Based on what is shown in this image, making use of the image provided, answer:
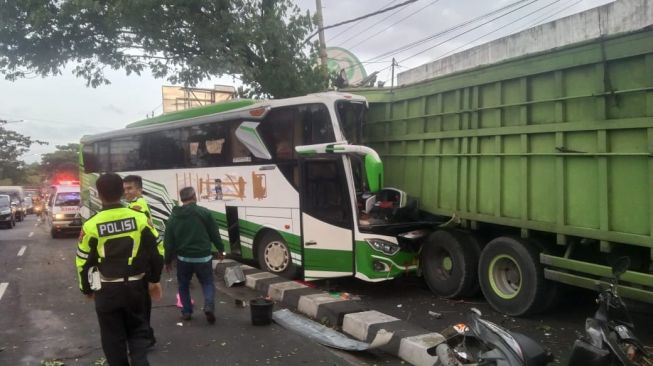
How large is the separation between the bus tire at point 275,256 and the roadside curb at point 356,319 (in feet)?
0.97

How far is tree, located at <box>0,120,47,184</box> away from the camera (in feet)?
186

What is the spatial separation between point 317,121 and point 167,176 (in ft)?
16.0

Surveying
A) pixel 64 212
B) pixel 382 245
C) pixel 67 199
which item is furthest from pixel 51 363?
pixel 67 199

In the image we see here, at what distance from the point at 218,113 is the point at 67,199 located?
11347mm

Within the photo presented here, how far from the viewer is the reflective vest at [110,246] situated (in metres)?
3.89

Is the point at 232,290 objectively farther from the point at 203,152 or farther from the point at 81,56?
the point at 81,56

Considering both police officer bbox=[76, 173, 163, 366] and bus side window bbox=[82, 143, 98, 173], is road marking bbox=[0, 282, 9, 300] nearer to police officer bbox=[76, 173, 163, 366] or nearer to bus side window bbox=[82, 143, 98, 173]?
police officer bbox=[76, 173, 163, 366]

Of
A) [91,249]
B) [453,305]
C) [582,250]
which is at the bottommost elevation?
[453,305]

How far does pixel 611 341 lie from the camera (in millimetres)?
3102

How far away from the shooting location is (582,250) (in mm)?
6195

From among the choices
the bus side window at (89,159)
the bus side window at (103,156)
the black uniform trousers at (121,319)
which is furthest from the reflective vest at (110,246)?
the bus side window at (89,159)

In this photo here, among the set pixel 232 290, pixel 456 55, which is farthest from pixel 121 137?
pixel 456 55

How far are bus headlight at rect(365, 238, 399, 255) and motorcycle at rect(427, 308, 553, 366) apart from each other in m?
3.60

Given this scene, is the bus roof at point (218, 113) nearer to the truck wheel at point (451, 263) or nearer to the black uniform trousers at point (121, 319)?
the truck wheel at point (451, 263)
